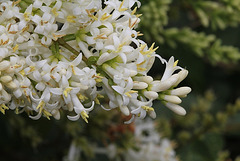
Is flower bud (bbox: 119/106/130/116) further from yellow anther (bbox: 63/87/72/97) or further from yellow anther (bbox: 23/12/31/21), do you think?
yellow anther (bbox: 23/12/31/21)

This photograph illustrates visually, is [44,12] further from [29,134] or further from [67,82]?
[29,134]

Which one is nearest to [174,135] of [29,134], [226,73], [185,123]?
[185,123]

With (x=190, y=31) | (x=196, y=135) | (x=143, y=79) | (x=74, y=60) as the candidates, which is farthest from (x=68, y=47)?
(x=196, y=135)

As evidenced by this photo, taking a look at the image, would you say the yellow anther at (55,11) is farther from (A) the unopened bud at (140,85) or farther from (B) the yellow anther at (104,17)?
(A) the unopened bud at (140,85)

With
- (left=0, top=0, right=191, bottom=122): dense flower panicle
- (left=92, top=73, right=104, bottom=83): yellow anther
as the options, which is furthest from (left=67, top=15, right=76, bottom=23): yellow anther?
(left=92, top=73, right=104, bottom=83): yellow anther

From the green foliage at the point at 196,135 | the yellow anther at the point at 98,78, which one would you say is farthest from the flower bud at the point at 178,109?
the green foliage at the point at 196,135

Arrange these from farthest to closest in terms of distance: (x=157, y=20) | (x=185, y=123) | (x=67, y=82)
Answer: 1. (x=185, y=123)
2. (x=157, y=20)
3. (x=67, y=82)

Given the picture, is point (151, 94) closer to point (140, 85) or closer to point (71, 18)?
point (140, 85)
